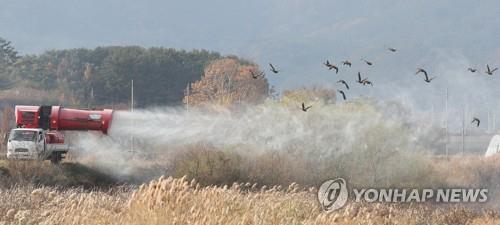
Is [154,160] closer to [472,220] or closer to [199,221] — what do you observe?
[472,220]

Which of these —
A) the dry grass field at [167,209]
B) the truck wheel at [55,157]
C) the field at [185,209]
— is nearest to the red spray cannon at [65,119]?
the truck wheel at [55,157]

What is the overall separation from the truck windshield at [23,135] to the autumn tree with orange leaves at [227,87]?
154 ft

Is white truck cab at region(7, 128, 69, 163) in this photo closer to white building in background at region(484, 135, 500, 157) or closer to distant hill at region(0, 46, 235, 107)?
white building in background at region(484, 135, 500, 157)

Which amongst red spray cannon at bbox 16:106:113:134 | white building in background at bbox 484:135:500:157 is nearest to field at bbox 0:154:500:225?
red spray cannon at bbox 16:106:113:134

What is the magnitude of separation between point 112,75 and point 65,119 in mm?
86611

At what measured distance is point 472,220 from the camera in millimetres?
A: 33656

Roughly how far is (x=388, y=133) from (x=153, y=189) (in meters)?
42.9

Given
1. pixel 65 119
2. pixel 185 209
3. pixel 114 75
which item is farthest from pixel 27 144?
pixel 114 75

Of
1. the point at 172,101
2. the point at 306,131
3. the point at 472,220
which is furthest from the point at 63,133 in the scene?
the point at 172,101

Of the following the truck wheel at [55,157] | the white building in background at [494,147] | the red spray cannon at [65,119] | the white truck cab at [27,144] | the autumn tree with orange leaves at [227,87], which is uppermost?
the autumn tree with orange leaves at [227,87]

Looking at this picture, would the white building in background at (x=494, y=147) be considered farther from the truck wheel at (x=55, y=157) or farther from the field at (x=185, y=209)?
the truck wheel at (x=55, y=157)

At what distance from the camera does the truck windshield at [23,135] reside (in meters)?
47.1

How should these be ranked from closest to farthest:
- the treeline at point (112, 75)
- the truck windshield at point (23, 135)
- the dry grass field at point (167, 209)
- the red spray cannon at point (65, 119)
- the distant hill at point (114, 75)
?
1. the dry grass field at point (167, 209)
2. the truck windshield at point (23, 135)
3. the red spray cannon at point (65, 119)
4. the distant hill at point (114, 75)
5. the treeline at point (112, 75)

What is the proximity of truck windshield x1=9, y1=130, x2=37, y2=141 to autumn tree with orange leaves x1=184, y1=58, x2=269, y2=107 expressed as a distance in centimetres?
4686
